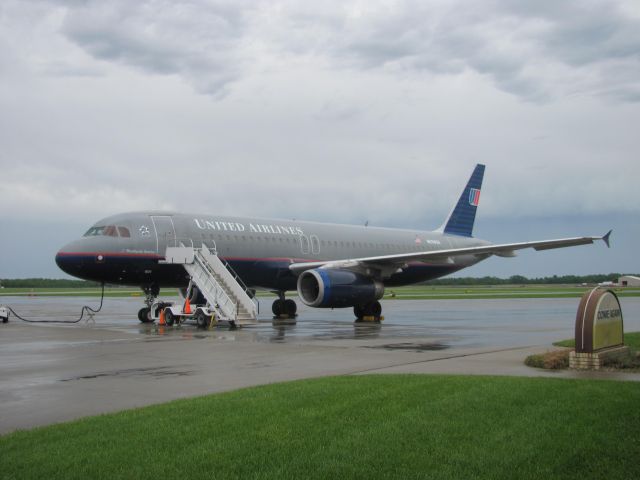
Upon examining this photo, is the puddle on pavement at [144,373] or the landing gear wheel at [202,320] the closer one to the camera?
the puddle on pavement at [144,373]

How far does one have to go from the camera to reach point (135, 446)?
19.4 ft

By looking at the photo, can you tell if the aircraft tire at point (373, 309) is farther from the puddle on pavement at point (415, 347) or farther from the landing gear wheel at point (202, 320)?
the puddle on pavement at point (415, 347)

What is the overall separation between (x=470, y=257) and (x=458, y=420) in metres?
27.8

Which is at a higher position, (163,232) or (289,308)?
(163,232)

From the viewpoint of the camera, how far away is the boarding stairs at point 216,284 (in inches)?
867

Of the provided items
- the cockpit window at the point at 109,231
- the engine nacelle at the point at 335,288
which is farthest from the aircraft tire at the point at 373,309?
the cockpit window at the point at 109,231

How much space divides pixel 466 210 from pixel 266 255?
14.5 meters

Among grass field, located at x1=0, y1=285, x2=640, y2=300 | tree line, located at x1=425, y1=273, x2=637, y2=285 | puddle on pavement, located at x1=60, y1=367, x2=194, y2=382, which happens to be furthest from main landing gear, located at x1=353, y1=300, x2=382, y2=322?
tree line, located at x1=425, y1=273, x2=637, y2=285

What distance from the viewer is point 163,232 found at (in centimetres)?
2411

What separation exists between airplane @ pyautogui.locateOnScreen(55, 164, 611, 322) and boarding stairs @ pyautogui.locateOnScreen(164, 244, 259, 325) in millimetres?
862

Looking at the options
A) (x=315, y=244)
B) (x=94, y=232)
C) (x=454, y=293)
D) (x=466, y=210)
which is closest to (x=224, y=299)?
(x=94, y=232)

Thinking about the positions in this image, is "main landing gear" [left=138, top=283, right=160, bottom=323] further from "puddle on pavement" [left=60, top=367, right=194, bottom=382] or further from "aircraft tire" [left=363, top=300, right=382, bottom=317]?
"puddle on pavement" [left=60, top=367, right=194, bottom=382]

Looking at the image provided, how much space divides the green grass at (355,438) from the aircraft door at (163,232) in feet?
53.8

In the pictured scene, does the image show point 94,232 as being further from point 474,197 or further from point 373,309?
point 474,197
